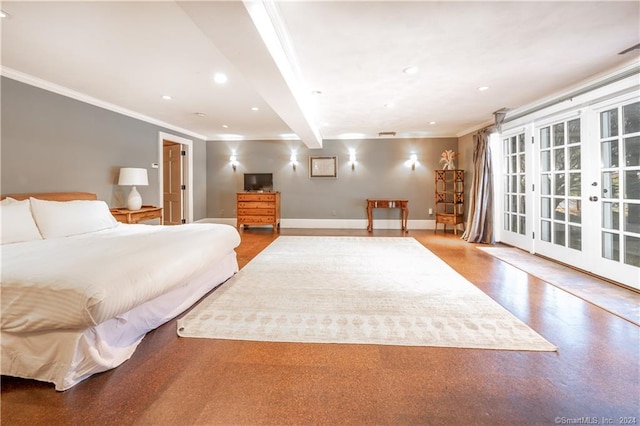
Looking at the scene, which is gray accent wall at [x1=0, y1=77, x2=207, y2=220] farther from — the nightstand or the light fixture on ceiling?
the light fixture on ceiling

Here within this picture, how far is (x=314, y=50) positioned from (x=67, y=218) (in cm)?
295

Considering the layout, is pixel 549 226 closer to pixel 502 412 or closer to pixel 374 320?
pixel 374 320

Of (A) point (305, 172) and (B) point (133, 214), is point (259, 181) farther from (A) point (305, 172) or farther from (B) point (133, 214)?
(B) point (133, 214)

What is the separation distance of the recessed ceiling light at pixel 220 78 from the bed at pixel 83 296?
1899 millimetres

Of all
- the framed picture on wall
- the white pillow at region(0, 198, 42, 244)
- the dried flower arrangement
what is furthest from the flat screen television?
the white pillow at region(0, 198, 42, 244)

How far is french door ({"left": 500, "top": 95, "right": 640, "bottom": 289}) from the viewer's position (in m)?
2.80

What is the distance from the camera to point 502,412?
4.14 feet

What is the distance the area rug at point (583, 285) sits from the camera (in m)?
2.32

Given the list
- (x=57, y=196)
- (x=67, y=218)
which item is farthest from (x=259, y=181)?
(x=67, y=218)

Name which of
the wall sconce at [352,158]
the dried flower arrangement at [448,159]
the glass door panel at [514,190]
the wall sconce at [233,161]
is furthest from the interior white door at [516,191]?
the wall sconce at [233,161]

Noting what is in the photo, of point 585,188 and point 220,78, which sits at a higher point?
point 220,78

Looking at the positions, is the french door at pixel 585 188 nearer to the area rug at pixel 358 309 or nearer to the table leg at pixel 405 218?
the area rug at pixel 358 309

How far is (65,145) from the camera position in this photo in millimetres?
3588

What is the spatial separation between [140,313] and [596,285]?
165 inches
